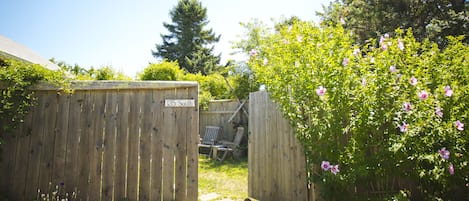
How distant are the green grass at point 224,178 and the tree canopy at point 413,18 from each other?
4.99m

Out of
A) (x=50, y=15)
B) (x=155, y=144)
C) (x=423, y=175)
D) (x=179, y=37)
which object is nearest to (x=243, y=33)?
(x=50, y=15)

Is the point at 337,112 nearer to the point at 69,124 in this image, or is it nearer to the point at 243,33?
the point at 69,124

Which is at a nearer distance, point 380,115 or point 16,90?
point 380,115

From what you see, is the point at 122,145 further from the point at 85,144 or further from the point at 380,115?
the point at 380,115

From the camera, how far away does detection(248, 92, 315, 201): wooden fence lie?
10.2ft

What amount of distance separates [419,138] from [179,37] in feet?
71.4

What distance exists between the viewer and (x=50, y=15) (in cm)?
579

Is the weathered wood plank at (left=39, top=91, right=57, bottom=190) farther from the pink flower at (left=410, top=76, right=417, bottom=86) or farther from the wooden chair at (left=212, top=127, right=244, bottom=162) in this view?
the wooden chair at (left=212, top=127, right=244, bottom=162)

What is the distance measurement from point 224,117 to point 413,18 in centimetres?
700

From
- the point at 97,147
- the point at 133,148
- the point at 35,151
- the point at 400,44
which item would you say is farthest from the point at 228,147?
the point at 400,44

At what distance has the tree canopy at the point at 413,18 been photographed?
657 cm

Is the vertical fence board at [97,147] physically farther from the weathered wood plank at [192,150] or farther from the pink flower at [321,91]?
the pink flower at [321,91]

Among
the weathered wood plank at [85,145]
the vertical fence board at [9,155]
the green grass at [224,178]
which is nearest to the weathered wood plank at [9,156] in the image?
the vertical fence board at [9,155]

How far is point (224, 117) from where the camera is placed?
8812mm
